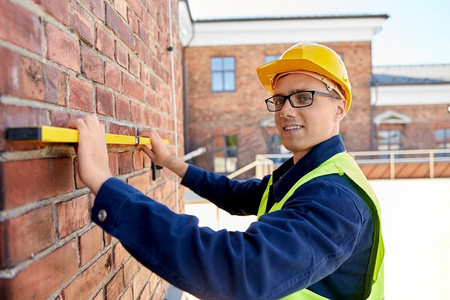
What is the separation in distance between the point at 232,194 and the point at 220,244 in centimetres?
124

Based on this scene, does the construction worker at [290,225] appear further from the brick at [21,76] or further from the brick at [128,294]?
the brick at [128,294]

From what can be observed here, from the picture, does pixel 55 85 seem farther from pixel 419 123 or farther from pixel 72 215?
pixel 419 123

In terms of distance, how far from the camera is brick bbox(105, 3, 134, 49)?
52.1 inches

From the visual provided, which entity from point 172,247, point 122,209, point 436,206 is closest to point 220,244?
point 172,247

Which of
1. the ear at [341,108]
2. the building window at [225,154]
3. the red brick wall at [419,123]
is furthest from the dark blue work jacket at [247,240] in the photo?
the red brick wall at [419,123]

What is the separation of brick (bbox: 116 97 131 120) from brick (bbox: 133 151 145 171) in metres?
0.23

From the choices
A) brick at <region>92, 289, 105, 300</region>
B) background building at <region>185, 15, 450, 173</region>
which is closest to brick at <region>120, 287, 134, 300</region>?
brick at <region>92, 289, 105, 300</region>

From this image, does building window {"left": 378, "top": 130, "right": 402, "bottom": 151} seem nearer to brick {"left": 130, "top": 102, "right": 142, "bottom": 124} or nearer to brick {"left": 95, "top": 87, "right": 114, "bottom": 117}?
brick {"left": 130, "top": 102, "right": 142, "bottom": 124}

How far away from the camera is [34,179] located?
0.82 meters

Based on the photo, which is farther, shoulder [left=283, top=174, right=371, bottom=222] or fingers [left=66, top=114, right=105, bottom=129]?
shoulder [left=283, top=174, right=371, bottom=222]

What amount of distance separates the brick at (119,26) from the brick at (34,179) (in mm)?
609

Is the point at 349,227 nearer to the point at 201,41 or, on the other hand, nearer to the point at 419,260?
the point at 419,260

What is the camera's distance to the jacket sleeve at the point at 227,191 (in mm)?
2186

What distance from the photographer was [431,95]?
50.1 ft
